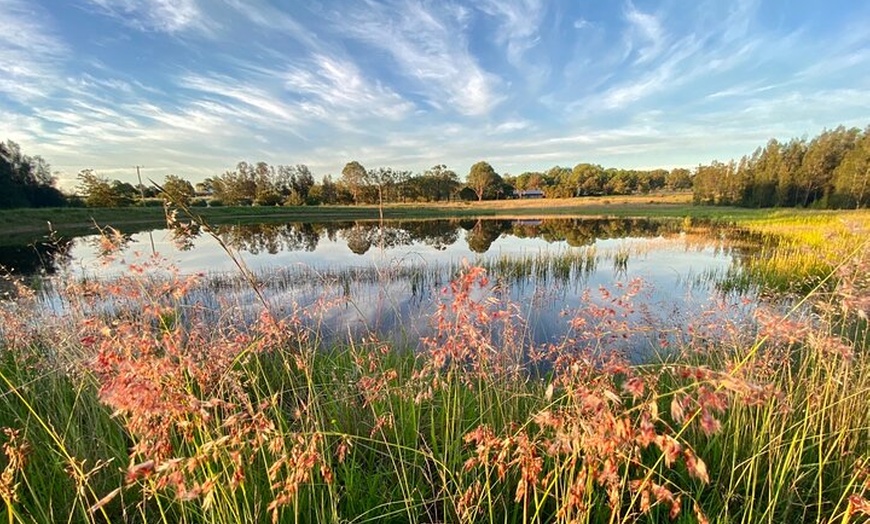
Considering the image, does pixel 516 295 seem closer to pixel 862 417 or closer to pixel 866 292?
pixel 862 417

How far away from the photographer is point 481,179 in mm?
97375

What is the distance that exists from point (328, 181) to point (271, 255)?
217 feet

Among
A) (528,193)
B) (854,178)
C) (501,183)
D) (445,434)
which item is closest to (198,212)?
(445,434)

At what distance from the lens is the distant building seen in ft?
393

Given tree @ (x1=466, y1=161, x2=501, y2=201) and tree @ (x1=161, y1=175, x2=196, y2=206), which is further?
tree @ (x1=466, y1=161, x2=501, y2=201)

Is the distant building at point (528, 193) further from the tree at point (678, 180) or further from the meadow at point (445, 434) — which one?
the meadow at point (445, 434)

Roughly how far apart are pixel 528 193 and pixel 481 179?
3323cm

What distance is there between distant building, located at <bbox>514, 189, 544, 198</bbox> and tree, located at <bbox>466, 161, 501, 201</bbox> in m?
19.1

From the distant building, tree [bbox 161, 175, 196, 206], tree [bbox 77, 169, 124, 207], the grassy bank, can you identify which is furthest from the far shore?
the distant building

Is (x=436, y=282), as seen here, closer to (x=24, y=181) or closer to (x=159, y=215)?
(x=159, y=215)

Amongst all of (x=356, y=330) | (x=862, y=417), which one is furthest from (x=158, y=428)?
(x=356, y=330)

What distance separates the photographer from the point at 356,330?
841 centimetres

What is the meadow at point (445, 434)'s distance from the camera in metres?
1.39

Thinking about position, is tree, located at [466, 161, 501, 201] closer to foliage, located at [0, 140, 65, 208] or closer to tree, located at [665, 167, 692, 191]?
tree, located at [665, 167, 692, 191]
